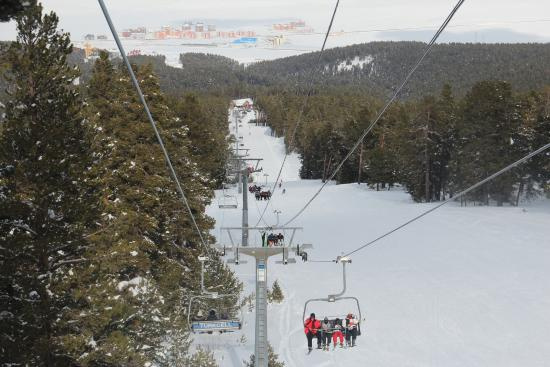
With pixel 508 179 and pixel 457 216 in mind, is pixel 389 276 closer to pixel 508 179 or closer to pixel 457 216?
pixel 457 216

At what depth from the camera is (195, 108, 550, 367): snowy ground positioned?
25.7 m

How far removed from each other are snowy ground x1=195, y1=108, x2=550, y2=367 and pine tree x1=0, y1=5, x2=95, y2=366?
12.0 m

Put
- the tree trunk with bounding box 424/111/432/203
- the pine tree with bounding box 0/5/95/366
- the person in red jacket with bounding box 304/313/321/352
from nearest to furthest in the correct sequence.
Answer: the pine tree with bounding box 0/5/95/366, the person in red jacket with bounding box 304/313/321/352, the tree trunk with bounding box 424/111/432/203

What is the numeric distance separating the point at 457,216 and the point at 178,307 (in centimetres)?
3446

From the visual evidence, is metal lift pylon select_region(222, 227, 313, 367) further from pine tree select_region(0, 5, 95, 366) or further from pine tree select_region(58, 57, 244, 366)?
pine tree select_region(0, 5, 95, 366)

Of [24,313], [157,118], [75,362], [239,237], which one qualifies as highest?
[157,118]

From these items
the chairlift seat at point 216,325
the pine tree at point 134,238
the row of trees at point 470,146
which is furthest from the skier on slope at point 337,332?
the row of trees at point 470,146

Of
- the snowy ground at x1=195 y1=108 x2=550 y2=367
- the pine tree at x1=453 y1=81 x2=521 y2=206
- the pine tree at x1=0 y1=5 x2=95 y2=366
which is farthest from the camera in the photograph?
the pine tree at x1=453 y1=81 x2=521 y2=206

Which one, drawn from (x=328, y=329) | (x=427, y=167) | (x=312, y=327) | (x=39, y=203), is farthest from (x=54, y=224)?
(x=427, y=167)

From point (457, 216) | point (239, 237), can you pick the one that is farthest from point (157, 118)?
point (457, 216)

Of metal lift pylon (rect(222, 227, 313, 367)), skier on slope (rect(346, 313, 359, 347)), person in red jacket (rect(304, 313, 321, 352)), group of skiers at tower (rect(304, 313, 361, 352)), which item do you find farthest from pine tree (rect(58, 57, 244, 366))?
skier on slope (rect(346, 313, 359, 347))

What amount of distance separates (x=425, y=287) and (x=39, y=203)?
26.1 m

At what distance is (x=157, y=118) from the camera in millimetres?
26453

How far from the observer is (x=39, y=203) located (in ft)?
45.4
